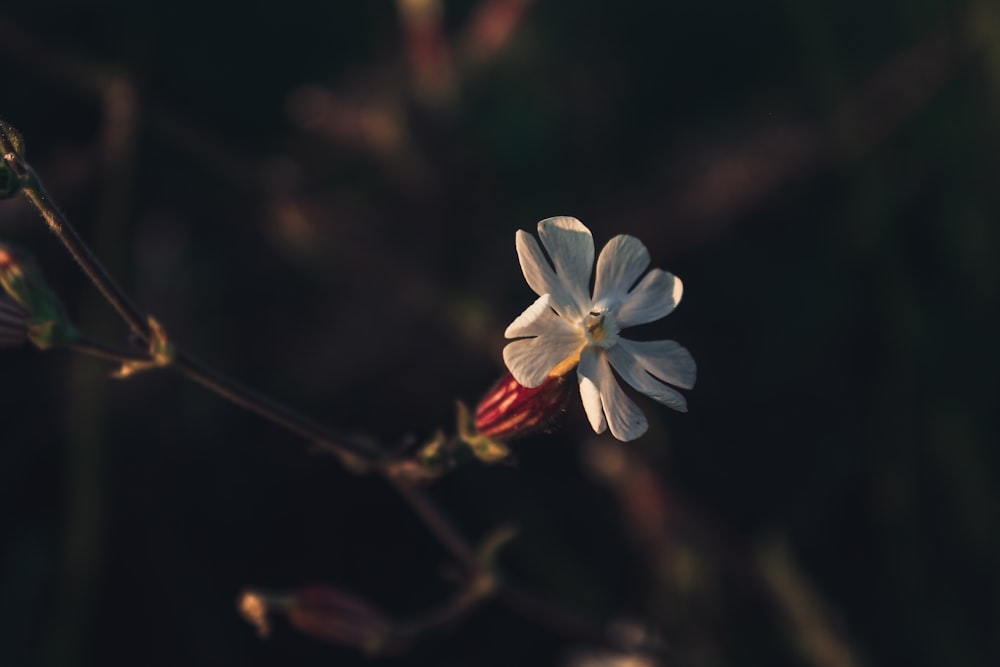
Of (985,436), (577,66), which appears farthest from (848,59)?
(985,436)

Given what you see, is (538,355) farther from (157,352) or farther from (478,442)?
(157,352)

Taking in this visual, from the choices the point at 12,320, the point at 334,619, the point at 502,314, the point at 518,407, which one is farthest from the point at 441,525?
the point at 502,314

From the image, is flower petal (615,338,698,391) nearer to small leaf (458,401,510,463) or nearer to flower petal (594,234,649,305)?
flower petal (594,234,649,305)

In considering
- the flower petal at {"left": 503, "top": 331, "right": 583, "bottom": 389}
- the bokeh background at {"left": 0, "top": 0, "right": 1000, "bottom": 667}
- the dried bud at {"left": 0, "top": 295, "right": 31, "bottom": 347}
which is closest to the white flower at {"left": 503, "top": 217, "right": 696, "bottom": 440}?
the flower petal at {"left": 503, "top": 331, "right": 583, "bottom": 389}

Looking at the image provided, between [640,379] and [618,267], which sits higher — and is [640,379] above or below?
below

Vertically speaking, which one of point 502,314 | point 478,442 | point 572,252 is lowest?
point 478,442
